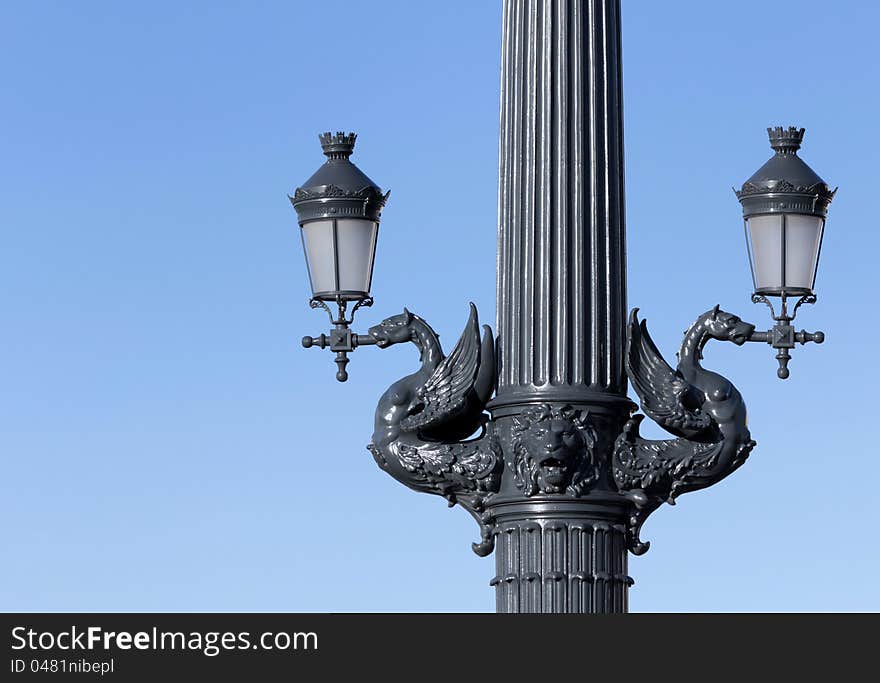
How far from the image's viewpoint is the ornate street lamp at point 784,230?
47.5 ft

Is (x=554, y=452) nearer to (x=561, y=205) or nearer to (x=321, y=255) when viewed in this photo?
(x=561, y=205)

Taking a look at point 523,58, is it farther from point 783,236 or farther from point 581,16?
point 783,236

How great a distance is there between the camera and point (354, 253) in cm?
1453

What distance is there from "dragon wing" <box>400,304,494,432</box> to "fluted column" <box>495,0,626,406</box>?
→ 0.52ft

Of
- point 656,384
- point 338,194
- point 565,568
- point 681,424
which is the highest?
point 338,194

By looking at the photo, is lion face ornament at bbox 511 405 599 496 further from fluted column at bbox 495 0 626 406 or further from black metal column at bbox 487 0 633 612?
fluted column at bbox 495 0 626 406

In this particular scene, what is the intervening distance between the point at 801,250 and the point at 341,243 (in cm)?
239

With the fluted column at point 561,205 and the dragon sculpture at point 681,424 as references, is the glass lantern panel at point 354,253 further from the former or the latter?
the dragon sculpture at point 681,424

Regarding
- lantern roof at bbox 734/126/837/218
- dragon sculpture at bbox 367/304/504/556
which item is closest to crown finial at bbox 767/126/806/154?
lantern roof at bbox 734/126/837/218

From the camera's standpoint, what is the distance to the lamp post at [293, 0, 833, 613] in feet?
45.4

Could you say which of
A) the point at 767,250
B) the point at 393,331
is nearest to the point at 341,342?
the point at 393,331

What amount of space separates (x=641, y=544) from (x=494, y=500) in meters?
0.77

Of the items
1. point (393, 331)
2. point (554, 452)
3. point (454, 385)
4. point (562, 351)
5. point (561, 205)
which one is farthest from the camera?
point (393, 331)
